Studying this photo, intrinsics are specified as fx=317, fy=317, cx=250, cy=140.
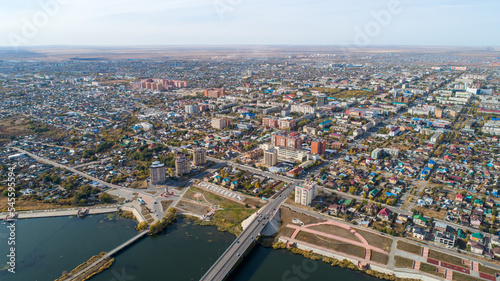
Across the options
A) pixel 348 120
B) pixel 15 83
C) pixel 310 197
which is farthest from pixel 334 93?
pixel 15 83

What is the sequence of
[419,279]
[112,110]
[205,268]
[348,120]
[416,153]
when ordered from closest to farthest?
[419,279]
[205,268]
[416,153]
[348,120]
[112,110]

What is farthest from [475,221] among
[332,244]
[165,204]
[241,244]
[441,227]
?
[165,204]

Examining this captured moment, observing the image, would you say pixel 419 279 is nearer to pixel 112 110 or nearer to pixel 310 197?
pixel 310 197

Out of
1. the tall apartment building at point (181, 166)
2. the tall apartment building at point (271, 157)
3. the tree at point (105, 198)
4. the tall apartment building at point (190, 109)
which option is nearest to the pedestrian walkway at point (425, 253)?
the tall apartment building at point (271, 157)

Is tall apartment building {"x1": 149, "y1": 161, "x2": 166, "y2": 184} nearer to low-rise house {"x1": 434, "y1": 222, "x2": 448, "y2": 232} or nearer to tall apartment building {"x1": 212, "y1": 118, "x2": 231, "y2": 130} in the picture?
tall apartment building {"x1": 212, "y1": 118, "x2": 231, "y2": 130}

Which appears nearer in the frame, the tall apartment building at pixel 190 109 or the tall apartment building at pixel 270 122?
the tall apartment building at pixel 270 122

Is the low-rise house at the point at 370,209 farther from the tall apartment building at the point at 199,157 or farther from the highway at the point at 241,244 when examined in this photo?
the tall apartment building at the point at 199,157

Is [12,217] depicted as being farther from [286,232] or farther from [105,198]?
[286,232]
